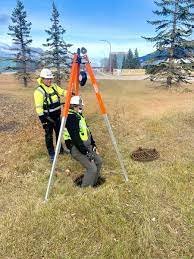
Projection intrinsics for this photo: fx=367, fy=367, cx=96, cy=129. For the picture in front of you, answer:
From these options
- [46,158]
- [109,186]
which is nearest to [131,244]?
[109,186]

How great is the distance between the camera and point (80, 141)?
26.8 ft

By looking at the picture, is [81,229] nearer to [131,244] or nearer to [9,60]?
[131,244]

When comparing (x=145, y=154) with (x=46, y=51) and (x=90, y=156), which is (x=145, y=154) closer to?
(x=90, y=156)

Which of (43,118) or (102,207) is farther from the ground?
(43,118)

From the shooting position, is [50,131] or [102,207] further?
[50,131]

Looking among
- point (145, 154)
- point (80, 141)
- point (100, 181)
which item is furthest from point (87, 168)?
point (145, 154)

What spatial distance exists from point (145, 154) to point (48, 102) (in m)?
3.33

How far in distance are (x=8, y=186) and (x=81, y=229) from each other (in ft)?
9.16

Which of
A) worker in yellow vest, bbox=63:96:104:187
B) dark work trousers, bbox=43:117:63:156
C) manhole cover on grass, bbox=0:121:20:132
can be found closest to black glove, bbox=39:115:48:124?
dark work trousers, bbox=43:117:63:156

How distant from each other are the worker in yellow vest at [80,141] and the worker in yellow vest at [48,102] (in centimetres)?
156

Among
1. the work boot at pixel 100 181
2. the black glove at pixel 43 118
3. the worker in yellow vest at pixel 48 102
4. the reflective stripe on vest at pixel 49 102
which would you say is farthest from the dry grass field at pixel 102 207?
the reflective stripe on vest at pixel 49 102

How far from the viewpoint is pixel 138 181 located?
883cm

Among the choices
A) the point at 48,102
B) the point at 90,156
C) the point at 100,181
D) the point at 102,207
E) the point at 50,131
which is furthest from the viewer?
the point at 50,131

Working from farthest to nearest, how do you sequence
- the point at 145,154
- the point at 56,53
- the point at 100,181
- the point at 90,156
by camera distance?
the point at 56,53, the point at 145,154, the point at 100,181, the point at 90,156
